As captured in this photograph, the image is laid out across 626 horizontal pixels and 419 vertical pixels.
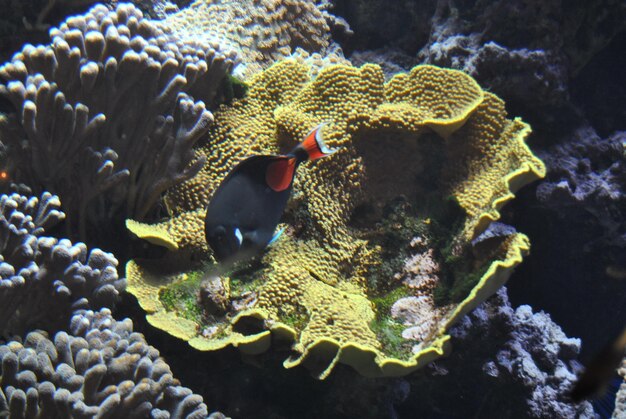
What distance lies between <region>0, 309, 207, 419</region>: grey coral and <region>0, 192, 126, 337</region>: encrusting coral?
105 mm

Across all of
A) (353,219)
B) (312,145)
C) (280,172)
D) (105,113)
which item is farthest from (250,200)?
(353,219)

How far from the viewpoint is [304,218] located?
2830 mm

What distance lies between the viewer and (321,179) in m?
2.90

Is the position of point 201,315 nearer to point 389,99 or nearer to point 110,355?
point 110,355

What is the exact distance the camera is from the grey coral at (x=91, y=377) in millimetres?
1684

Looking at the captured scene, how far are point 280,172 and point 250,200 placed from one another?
0.18m

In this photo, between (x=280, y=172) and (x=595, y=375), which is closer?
(x=595, y=375)

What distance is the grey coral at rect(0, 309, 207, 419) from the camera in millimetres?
1684

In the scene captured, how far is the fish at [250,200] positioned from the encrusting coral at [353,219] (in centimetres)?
36

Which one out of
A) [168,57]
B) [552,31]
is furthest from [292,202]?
[552,31]

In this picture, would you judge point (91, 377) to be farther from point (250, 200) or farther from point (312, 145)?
point (312, 145)

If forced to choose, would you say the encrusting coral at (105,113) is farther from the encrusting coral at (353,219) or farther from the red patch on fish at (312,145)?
the red patch on fish at (312,145)

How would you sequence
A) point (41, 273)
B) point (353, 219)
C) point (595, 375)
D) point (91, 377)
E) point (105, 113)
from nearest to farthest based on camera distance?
point (595, 375) → point (91, 377) → point (41, 273) → point (105, 113) → point (353, 219)

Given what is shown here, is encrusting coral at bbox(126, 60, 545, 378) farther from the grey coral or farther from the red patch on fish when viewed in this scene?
the red patch on fish
